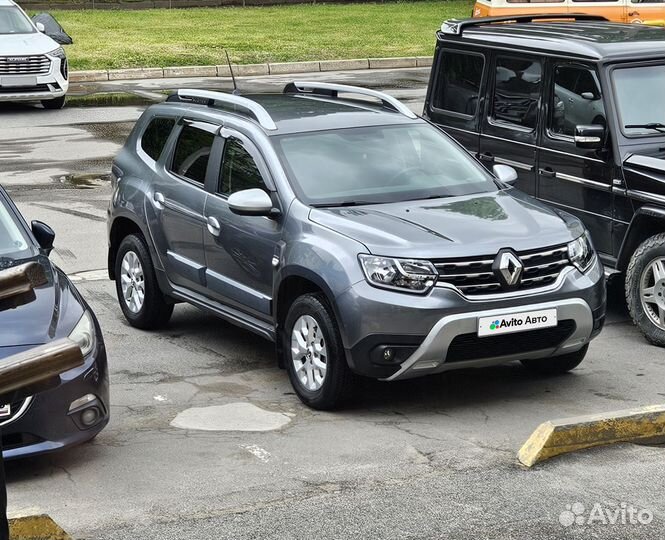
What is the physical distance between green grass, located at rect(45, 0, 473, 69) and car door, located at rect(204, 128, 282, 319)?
16431 millimetres

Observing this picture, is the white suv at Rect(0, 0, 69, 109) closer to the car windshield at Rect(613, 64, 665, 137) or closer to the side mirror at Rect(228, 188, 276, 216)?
the car windshield at Rect(613, 64, 665, 137)

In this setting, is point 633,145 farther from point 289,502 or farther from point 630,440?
point 289,502

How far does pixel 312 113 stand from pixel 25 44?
12216mm

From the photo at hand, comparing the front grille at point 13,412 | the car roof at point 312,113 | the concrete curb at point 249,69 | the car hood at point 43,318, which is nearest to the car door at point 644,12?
the concrete curb at point 249,69

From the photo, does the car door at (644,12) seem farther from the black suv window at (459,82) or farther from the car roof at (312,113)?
the car roof at (312,113)

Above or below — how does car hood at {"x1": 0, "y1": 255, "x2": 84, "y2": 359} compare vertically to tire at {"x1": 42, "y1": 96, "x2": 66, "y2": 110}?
above

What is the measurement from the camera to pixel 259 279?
8047mm

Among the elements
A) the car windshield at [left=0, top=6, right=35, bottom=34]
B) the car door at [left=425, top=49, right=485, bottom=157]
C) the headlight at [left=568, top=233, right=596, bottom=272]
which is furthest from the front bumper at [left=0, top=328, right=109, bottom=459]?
the car windshield at [left=0, top=6, right=35, bottom=34]

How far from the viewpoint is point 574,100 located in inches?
376

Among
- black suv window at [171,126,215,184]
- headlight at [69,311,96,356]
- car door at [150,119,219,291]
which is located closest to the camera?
headlight at [69,311,96,356]

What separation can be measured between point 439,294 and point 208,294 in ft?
6.80

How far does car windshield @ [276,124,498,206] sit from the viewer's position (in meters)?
8.01

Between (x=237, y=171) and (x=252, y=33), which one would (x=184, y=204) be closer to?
(x=237, y=171)

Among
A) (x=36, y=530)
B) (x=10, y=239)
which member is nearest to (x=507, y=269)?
(x=10, y=239)
